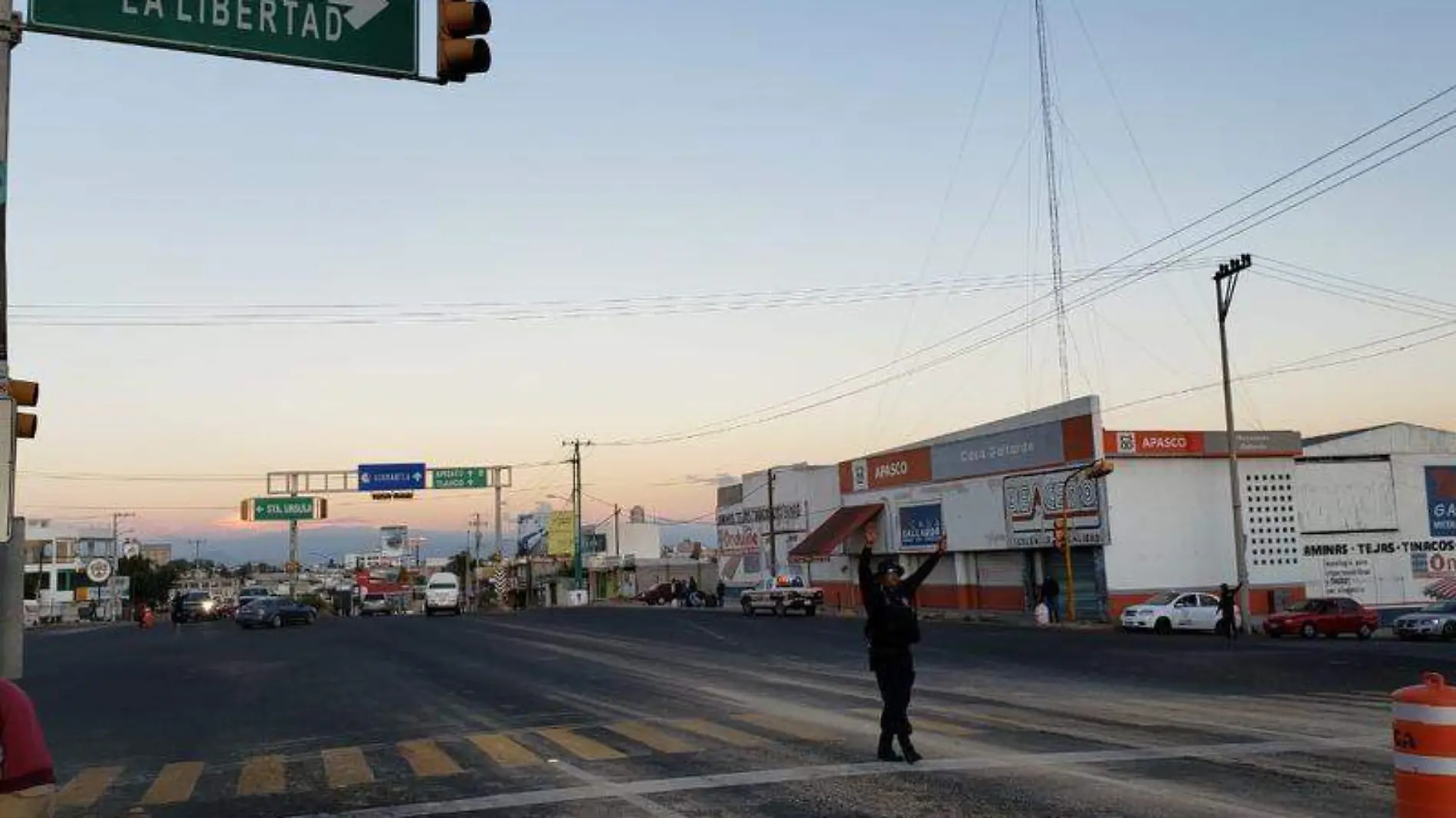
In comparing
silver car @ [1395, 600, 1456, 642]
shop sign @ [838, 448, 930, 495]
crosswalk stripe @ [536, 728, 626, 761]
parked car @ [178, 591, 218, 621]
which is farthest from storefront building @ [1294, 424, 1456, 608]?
parked car @ [178, 591, 218, 621]

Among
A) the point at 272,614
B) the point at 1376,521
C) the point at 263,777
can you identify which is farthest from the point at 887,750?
the point at 272,614

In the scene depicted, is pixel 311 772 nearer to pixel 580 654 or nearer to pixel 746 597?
pixel 580 654

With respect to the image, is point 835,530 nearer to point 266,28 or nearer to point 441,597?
point 441,597

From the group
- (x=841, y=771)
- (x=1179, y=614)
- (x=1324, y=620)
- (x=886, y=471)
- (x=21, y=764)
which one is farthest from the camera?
(x=886, y=471)

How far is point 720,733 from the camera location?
13359mm

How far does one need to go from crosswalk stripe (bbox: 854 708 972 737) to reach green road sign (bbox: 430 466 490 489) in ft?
206

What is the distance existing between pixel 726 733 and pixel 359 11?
878 cm

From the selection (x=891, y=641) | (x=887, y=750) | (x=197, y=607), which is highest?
(x=891, y=641)

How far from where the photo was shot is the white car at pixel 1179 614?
38438 millimetres

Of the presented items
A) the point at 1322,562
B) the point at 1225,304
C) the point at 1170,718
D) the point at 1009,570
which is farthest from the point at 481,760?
the point at 1322,562

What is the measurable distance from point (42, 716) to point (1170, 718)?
16.1 meters

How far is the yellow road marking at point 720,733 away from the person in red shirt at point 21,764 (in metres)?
8.35

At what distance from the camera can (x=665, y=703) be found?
1692 centimetres

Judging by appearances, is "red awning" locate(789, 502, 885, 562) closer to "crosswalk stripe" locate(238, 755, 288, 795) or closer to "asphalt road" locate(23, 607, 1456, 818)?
"asphalt road" locate(23, 607, 1456, 818)
